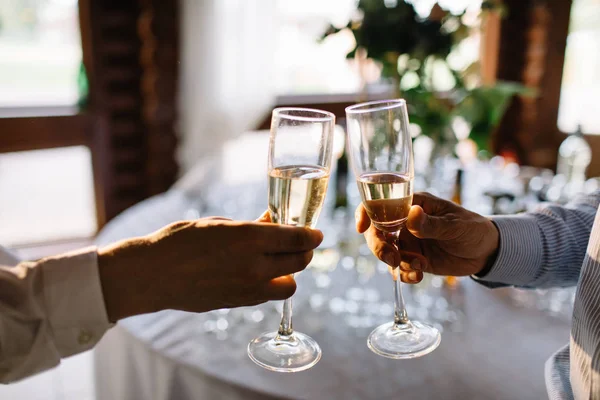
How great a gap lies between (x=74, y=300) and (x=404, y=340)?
1.71ft

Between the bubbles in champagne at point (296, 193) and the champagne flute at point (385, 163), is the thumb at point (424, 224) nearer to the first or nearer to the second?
the champagne flute at point (385, 163)

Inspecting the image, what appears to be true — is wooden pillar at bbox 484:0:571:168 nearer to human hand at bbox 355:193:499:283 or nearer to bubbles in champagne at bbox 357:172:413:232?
human hand at bbox 355:193:499:283

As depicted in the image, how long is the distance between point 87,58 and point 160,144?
2.35 ft

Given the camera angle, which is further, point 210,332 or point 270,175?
point 210,332

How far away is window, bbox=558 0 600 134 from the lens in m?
4.40

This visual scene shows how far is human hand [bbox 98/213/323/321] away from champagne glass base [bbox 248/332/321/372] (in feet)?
0.41

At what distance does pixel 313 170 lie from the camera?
2.69ft

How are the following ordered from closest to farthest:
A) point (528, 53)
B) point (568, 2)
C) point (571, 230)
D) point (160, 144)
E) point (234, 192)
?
point (571, 230) → point (234, 192) → point (160, 144) → point (568, 2) → point (528, 53)

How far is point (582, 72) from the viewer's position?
4535 millimetres

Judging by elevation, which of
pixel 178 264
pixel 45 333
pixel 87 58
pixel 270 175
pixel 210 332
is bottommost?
pixel 210 332

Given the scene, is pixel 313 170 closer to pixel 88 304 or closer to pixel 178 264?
pixel 178 264

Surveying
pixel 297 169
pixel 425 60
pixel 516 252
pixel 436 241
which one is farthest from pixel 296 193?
pixel 425 60

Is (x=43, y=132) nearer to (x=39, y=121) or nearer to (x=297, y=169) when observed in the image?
(x=39, y=121)

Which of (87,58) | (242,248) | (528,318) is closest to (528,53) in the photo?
(87,58)
